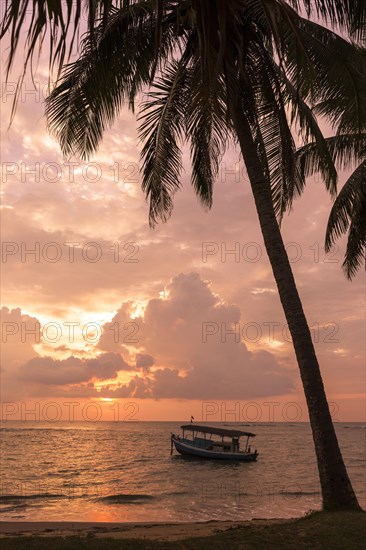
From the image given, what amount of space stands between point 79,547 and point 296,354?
5.24 metres

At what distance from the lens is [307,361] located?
11.4m

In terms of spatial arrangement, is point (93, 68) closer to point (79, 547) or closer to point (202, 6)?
point (202, 6)

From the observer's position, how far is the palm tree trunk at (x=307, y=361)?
1116cm

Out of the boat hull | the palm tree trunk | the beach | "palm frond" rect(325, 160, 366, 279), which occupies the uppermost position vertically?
"palm frond" rect(325, 160, 366, 279)

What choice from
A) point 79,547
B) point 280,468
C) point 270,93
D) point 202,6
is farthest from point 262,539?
point 280,468

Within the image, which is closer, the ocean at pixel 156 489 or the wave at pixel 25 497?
the ocean at pixel 156 489

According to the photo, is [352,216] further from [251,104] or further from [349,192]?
[251,104]

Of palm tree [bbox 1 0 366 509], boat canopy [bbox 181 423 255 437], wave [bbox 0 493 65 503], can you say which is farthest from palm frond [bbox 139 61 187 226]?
boat canopy [bbox 181 423 255 437]

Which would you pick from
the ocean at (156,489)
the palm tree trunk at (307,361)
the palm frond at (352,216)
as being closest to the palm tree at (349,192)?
the palm frond at (352,216)

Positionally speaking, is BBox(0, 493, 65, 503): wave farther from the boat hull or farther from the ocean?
the boat hull

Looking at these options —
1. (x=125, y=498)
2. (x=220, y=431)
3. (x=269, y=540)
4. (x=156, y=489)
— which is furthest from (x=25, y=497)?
(x=269, y=540)

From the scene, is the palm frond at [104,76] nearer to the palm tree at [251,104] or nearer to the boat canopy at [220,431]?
the palm tree at [251,104]

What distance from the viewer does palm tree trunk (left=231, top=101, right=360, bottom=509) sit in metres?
11.2

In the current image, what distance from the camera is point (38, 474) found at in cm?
4872
